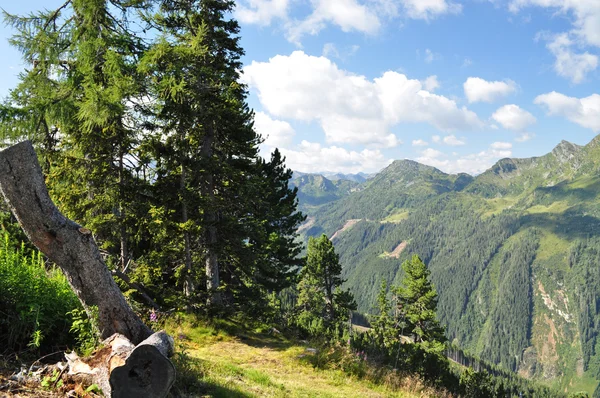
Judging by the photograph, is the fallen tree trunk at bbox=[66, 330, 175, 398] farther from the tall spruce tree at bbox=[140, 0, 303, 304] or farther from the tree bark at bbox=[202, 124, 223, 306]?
the tree bark at bbox=[202, 124, 223, 306]

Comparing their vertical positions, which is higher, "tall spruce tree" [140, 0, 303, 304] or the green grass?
"tall spruce tree" [140, 0, 303, 304]

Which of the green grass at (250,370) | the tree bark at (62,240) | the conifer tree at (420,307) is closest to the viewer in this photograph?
the tree bark at (62,240)

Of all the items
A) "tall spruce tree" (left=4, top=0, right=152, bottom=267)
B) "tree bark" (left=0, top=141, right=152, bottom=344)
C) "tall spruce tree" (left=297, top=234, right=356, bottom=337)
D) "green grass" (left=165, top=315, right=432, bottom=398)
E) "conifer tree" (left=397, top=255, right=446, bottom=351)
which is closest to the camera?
"tree bark" (left=0, top=141, right=152, bottom=344)

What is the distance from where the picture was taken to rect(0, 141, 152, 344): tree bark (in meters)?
4.75

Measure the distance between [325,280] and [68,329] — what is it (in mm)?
37195

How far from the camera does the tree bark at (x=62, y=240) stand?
15.6 feet

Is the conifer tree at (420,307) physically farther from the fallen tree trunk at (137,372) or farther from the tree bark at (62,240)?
the fallen tree trunk at (137,372)

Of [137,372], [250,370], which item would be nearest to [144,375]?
[137,372]

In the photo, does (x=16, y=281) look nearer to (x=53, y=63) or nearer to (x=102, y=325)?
(x=102, y=325)

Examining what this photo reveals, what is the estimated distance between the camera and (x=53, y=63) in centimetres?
1384

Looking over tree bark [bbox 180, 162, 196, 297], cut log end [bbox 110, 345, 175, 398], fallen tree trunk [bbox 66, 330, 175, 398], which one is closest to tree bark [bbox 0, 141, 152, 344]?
fallen tree trunk [bbox 66, 330, 175, 398]

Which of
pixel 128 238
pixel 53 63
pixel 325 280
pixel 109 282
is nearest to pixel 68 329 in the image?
pixel 109 282

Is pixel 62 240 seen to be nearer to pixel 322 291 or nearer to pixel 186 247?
pixel 186 247

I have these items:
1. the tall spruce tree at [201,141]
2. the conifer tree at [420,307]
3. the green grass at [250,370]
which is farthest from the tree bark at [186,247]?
the conifer tree at [420,307]
